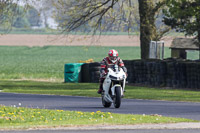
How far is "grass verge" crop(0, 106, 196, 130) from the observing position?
12.2m

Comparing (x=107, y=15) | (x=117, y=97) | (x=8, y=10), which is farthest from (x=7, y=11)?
(x=117, y=97)

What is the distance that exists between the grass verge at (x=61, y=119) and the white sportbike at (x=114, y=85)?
2.35 meters

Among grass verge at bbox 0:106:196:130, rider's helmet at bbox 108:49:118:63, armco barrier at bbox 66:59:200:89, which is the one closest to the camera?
grass verge at bbox 0:106:196:130

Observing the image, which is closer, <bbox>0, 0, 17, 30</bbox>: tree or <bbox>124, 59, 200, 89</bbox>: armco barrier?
<bbox>124, 59, 200, 89</bbox>: armco barrier

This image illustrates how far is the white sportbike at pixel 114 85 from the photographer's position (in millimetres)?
16578

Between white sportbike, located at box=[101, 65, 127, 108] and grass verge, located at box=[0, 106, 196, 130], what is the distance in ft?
7.70

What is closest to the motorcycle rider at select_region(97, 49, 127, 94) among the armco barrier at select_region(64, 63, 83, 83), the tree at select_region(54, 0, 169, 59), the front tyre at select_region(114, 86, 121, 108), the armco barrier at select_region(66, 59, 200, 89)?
the front tyre at select_region(114, 86, 121, 108)

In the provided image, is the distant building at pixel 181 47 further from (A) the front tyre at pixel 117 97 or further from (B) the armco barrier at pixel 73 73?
(A) the front tyre at pixel 117 97

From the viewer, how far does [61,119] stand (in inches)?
515

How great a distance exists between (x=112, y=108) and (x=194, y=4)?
13.0 meters

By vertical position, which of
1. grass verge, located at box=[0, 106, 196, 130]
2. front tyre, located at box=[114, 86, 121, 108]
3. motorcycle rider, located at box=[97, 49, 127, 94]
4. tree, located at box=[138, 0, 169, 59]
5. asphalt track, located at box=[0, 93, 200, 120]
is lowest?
asphalt track, located at box=[0, 93, 200, 120]

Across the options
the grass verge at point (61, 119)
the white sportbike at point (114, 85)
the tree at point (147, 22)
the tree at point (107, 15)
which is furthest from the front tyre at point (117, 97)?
the tree at point (147, 22)

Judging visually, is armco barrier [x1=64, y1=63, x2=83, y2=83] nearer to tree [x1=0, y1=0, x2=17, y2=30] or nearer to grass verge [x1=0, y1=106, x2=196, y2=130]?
tree [x1=0, y1=0, x2=17, y2=30]

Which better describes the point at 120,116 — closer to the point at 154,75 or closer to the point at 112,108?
the point at 112,108
